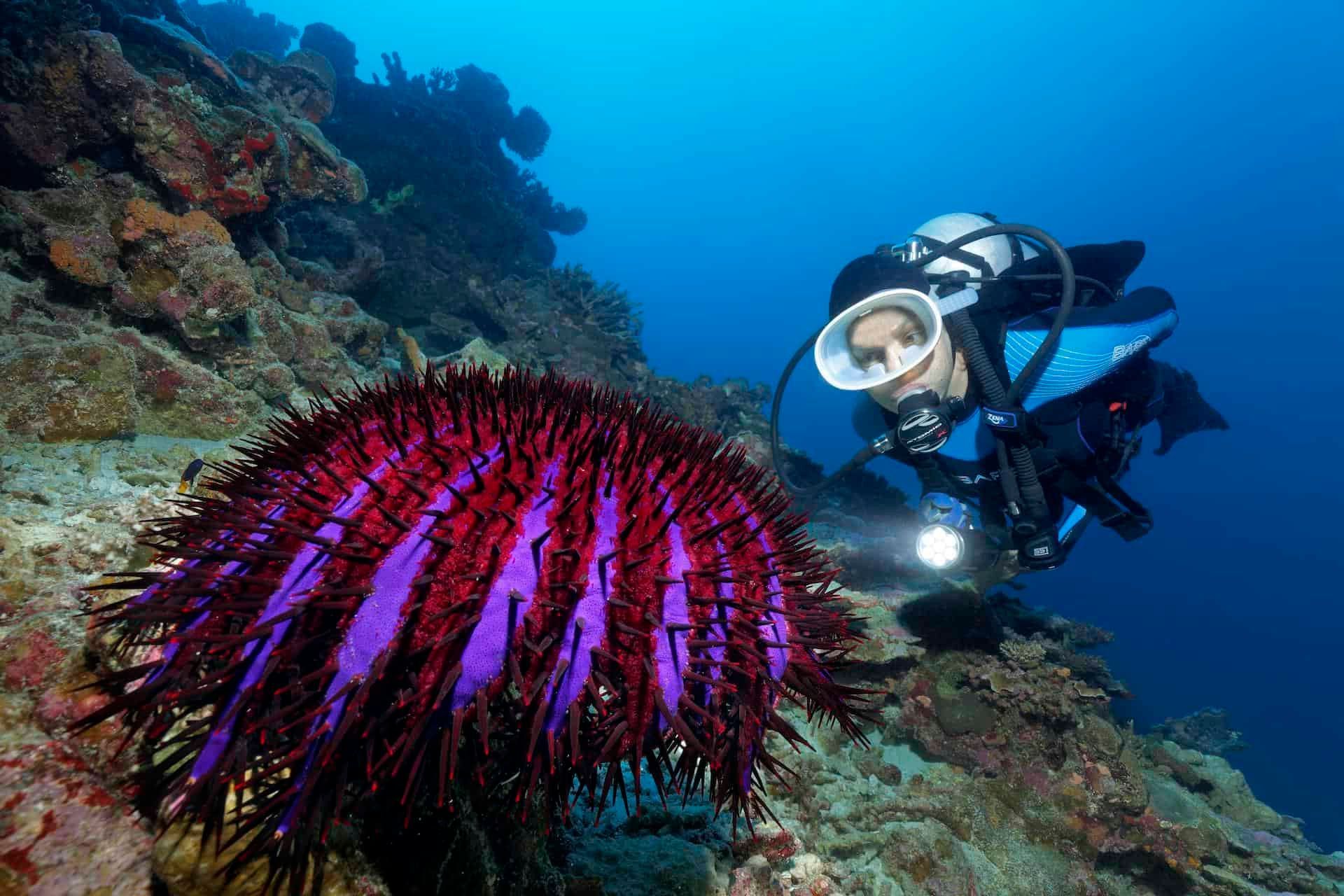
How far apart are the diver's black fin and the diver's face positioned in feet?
9.65

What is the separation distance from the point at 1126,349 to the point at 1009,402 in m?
1.14

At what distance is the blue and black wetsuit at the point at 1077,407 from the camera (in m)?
4.48

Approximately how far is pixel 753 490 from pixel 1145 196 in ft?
325

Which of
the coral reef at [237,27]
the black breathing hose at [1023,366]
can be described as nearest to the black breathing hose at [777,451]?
the black breathing hose at [1023,366]

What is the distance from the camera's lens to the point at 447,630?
1290 mm

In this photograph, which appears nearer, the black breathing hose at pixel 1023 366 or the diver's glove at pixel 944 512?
the black breathing hose at pixel 1023 366

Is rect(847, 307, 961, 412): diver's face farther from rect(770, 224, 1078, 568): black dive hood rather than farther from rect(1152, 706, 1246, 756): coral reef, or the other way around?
rect(1152, 706, 1246, 756): coral reef

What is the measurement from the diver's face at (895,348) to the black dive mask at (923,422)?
0.33ft

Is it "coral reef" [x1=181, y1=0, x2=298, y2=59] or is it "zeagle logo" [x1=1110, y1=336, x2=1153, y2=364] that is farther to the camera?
"coral reef" [x1=181, y1=0, x2=298, y2=59]

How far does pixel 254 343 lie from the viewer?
18.4ft

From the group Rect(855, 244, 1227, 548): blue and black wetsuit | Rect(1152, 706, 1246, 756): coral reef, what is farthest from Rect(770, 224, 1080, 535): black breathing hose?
Rect(1152, 706, 1246, 756): coral reef

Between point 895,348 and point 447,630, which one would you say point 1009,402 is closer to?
point 895,348

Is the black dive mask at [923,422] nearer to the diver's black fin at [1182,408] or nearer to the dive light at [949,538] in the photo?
the dive light at [949,538]

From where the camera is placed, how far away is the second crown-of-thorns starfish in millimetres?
1250
